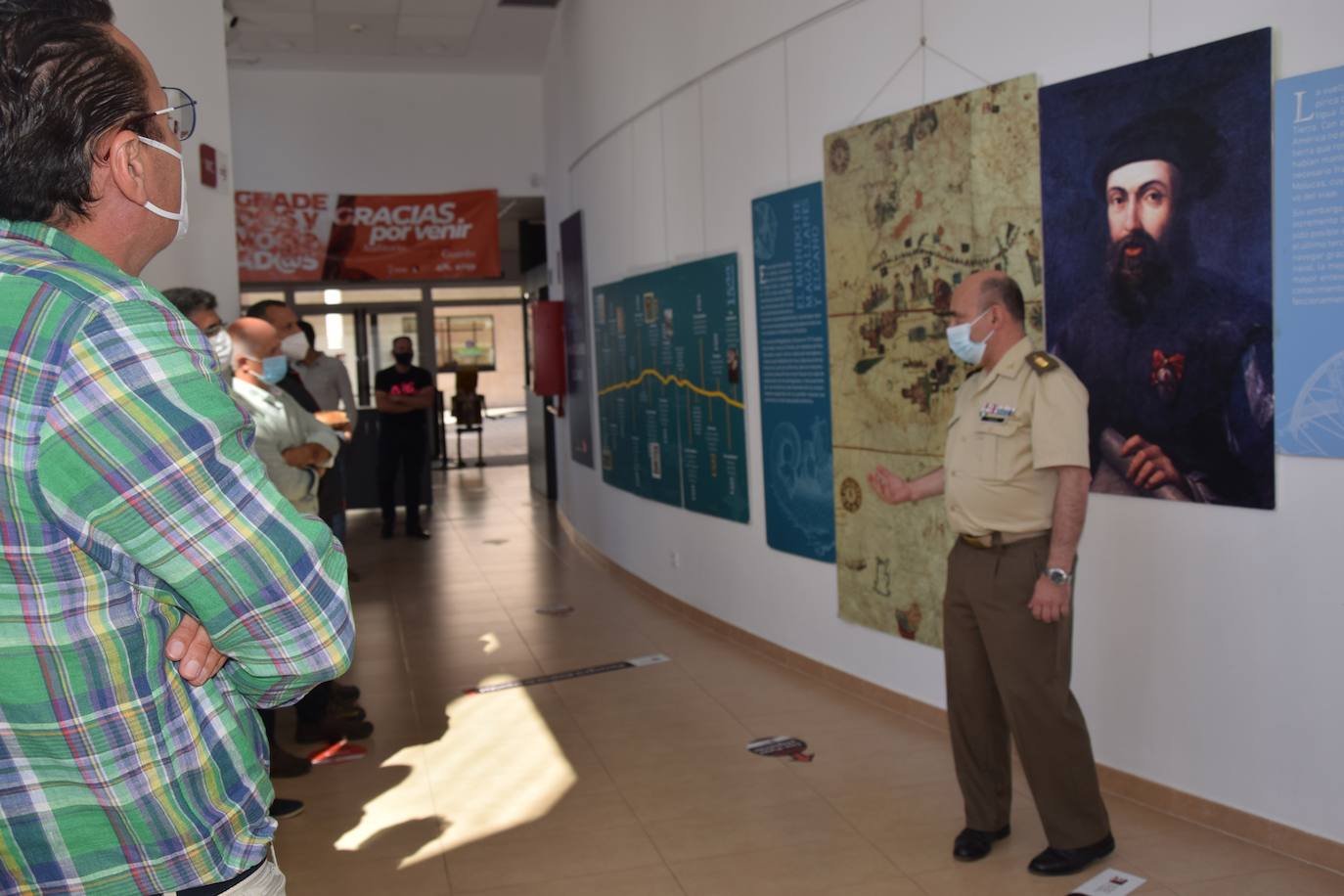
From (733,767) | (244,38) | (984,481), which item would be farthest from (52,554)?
(244,38)

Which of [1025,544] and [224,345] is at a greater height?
[224,345]

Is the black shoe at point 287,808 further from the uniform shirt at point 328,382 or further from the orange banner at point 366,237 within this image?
the orange banner at point 366,237

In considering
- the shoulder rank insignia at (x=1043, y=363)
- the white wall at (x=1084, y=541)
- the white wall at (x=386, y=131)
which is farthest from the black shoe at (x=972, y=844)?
the white wall at (x=386, y=131)

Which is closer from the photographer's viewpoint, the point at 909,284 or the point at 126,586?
the point at 126,586

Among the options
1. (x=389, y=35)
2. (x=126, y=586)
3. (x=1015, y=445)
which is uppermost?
(x=389, y=35)

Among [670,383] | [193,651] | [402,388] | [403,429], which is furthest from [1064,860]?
[403,429]

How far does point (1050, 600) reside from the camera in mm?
3131

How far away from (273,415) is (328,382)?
3856mm

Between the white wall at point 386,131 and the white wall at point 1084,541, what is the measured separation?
457cm

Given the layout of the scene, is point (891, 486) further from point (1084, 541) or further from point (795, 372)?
point (795, 372)

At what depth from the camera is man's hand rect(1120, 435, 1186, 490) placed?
3.51 m

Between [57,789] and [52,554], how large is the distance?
9.3 inches

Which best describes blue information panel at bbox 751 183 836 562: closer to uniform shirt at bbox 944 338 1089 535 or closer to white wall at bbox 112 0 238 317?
uniform shirt at bbox 944 338 1089 535

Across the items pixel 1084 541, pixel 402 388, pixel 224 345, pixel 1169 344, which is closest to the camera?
pixel 1169 344
